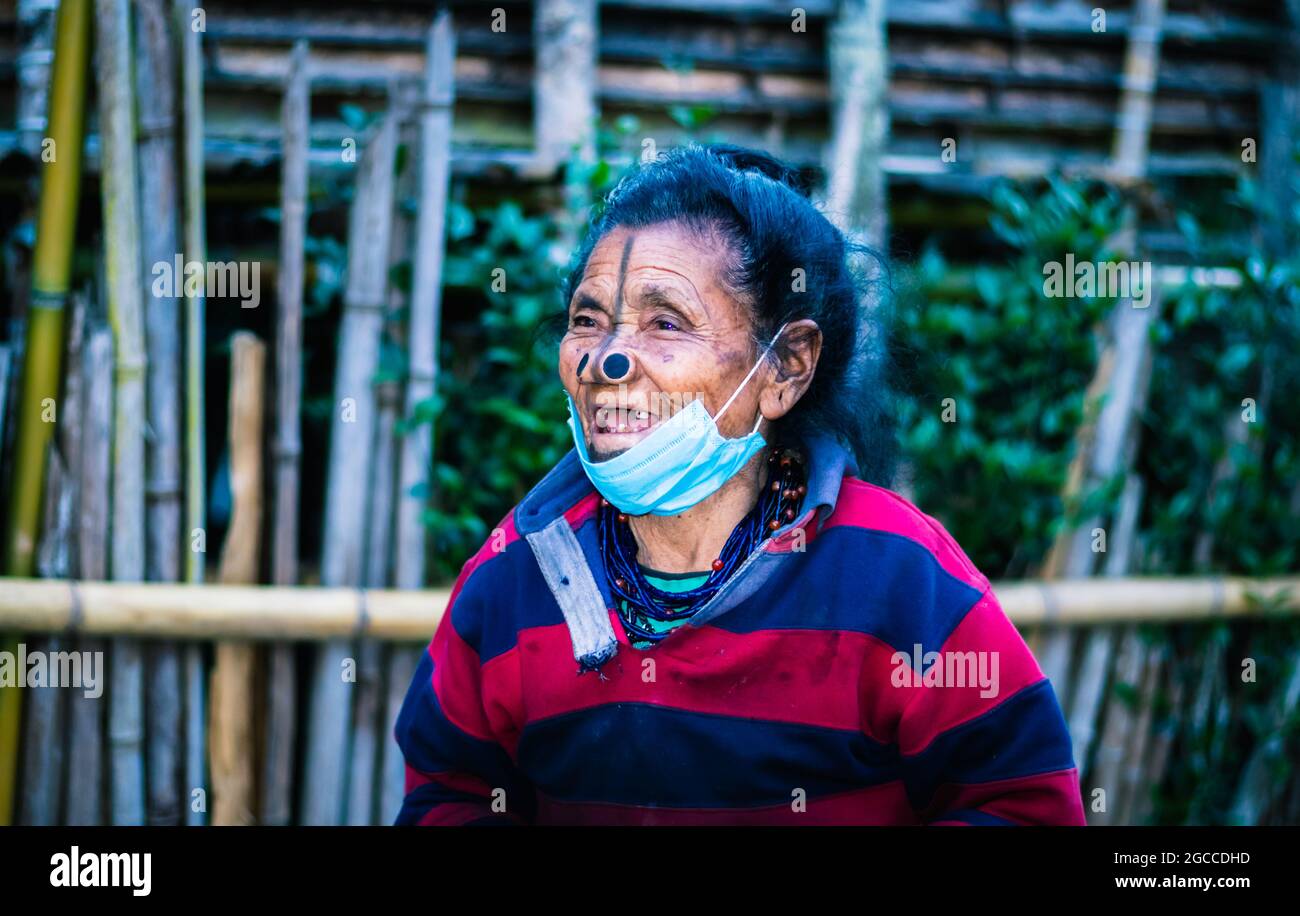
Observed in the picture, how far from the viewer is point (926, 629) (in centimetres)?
176

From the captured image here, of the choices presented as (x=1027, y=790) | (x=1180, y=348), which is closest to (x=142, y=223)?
(x=1027, y=790)

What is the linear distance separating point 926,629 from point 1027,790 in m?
0.30

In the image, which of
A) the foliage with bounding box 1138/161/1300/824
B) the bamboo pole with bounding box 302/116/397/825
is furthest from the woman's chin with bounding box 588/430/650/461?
the foliage with bounding box 1138/161/1300/824

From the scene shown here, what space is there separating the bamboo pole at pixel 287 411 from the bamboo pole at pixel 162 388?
9.6 inches

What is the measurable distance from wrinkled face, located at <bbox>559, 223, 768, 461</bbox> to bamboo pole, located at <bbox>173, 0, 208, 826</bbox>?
1.31m

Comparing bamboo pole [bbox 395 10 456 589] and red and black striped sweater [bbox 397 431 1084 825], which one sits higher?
bamboo pole [bbox 395 10 456 589]

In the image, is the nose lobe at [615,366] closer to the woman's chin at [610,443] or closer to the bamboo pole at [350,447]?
the woman's chin at [610,443]

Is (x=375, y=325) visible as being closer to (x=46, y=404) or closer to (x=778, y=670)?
(x=46, y=404)

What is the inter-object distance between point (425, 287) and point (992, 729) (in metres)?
1.82

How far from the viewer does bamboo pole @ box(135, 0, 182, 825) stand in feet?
8.95

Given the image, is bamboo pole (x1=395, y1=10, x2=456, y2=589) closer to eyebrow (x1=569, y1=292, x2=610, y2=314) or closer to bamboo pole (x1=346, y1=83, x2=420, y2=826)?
bamboo pole (x1=346, y1=83, x2=420, y2=826)

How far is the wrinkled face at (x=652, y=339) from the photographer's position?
6.21ft

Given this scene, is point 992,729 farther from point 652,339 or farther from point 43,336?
point 43,336

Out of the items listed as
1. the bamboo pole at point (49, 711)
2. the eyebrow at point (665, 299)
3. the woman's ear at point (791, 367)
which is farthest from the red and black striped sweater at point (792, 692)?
the bamboo pole at point (49, 711)
